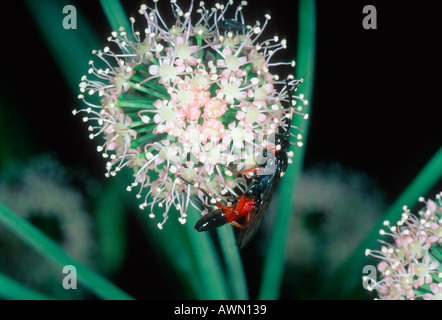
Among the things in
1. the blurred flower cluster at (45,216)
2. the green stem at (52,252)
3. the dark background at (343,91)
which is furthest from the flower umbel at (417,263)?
the blurred flower cluster at (45,216)

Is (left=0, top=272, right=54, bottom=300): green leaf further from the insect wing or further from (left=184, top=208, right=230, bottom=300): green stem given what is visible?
the insect wing

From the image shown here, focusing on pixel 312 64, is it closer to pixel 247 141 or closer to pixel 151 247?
pixel 247 141

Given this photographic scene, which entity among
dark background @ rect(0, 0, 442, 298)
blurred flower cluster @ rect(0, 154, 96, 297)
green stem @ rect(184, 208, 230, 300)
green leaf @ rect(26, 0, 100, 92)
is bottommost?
green stem @ rect(184, 208, 230, 300)

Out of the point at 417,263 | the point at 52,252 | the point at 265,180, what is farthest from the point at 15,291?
the point at 417,263

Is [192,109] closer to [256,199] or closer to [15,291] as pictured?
[256,199]

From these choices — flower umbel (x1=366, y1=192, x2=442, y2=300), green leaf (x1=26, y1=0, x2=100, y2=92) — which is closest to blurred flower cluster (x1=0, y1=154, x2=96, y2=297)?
green leaf (x1=26, y1=0, x2=100, y2=92)

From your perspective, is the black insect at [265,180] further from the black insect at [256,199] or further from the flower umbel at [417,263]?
the flower umbel at [417,263]
